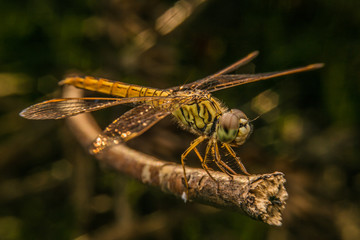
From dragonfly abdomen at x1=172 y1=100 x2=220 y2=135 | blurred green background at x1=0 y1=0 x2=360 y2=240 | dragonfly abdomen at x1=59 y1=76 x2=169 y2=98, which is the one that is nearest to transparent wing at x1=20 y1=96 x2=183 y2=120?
dragonfly abdomen at x1=172 y1=100 x2=220 y2=135

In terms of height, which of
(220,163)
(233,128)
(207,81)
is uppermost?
(207,81)

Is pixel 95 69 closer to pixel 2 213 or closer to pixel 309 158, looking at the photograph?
pixel 2 213

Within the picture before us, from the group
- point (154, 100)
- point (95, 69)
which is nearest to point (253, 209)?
point (154, 100)

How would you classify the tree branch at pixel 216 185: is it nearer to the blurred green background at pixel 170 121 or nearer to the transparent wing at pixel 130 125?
the transparent wing at pixel 130 125

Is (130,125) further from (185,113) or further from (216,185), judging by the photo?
(216,185)

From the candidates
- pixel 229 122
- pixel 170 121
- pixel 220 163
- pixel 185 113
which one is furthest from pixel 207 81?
pixel 170 121

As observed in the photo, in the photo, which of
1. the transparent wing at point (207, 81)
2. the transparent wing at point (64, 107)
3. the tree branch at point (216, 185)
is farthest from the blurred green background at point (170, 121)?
the tree branch at point (216, 185)
